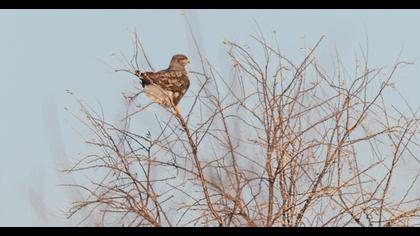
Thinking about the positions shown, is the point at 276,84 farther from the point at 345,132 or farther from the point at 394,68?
the point at 394,68

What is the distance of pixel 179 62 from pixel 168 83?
1.28 m

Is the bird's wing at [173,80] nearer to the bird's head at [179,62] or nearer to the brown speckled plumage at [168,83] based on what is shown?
→ the brown speckled plumage at [168,83]

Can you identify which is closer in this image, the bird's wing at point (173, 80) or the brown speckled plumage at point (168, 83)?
the brown speckled plumage at point (168, 83)

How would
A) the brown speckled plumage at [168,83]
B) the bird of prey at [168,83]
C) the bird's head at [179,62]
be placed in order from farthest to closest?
the bird's head at [179,62]
the brown speckled plumage at [168,83]
the bird of prey at [168,83]

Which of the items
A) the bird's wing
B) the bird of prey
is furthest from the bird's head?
the bird's wing

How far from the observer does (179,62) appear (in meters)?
8.77

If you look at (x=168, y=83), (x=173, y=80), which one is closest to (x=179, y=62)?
(x=173, y=80)

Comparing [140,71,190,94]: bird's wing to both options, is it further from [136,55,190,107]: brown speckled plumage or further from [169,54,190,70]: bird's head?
[169,54,190,70]: bird's head

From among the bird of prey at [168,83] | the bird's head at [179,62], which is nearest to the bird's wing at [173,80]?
the bird of prey at [168,83]

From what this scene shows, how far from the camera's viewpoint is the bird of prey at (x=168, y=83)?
5.46m

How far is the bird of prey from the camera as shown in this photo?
5.46 m
